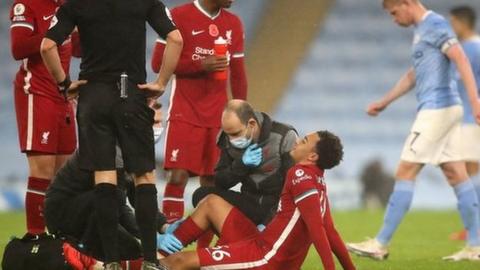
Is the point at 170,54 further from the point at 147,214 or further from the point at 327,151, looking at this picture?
the point at 327,151

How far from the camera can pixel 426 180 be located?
18859 mm

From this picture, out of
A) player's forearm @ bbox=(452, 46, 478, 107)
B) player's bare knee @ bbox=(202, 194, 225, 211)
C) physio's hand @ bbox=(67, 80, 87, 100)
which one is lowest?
player's bare knee @ bbox=(202, 194, 225, 211)

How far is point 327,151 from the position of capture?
6.21 meters

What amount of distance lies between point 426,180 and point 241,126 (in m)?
12.5

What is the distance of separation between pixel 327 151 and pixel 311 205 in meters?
0.42

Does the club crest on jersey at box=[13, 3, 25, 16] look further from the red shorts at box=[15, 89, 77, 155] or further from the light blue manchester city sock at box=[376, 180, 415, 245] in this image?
the light blue manchester city sock at box=[376, 180, 415, 245]

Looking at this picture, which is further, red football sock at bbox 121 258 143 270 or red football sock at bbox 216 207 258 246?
red football sock at bbox 216 207 258 246

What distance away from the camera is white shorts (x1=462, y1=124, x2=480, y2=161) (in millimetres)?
9703

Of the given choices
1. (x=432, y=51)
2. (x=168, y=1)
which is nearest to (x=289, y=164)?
(x=432, y=51)

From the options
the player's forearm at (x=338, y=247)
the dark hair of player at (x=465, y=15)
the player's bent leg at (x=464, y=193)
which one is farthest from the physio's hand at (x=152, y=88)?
the dark hair of player at (x=465, y=15)

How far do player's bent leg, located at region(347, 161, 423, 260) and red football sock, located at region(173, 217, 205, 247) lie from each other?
1900mm

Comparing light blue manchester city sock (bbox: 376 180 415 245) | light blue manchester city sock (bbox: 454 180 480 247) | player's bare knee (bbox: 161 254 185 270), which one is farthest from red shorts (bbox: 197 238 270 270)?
light blue manchester city sock (bbox: 454 180 480 247)

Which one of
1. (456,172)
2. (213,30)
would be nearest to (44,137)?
(213,30)

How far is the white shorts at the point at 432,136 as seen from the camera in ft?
27.1
